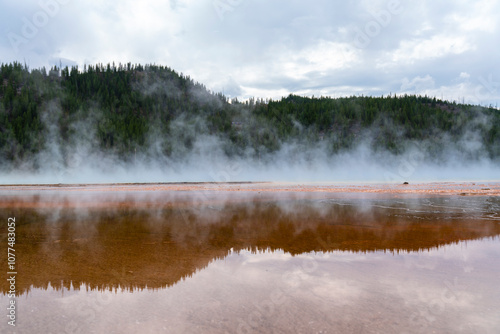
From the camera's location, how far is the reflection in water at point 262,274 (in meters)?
5.23

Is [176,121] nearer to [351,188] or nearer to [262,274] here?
[351,188]

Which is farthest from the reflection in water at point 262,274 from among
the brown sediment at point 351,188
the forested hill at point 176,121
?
the forested hill at point 176,121

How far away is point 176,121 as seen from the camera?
326ft

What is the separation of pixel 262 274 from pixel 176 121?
95.1 m

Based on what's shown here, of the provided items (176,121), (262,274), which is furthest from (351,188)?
(176,121)

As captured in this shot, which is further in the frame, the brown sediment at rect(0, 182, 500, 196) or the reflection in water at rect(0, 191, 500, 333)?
the brown sediment at rect(0, 182, 500, 196)

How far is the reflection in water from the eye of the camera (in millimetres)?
5227

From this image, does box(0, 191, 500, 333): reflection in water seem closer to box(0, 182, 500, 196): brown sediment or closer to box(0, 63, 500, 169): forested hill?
box(0, 182, 500, 196): brown sediment

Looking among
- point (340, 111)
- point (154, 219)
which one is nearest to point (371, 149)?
point (340, 111)

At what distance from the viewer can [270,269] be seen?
7848 mm

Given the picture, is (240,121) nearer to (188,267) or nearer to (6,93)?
(6,93)

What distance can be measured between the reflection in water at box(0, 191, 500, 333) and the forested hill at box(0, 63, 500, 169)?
72.4 m

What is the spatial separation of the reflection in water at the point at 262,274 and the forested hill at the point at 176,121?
72.4 m

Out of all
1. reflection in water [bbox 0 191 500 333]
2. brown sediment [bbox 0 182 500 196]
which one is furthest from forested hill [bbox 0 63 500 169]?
reflection in water [bbox 0 191 500 333]
